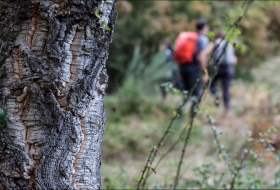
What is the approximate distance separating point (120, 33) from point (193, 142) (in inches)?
222

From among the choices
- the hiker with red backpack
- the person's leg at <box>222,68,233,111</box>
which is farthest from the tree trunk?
the person's leg at <box>222,68,233,111</box>

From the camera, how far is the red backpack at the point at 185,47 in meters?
6.92

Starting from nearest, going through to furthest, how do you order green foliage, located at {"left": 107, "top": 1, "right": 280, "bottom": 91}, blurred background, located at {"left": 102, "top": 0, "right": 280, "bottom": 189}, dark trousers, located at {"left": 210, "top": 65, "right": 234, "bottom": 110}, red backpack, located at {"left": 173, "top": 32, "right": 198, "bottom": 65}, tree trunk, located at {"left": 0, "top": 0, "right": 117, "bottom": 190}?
tree trunk, located at {"left": 0, "top": 0, "right": 117, "bottom": 190} < blurred background, located at {"left": 102, "top": 0, "right": 280, "bottom": 189} < red backpack, located at {"left": 173, "top": 32, "right": 198, "bottom": 65} < dark trousers, located at {"left": 210, "top": 65, "right": 234, "bottom": 110} < green foliage, located at {"left": 107, "top": 1, "right": 280, "bottom": 91}

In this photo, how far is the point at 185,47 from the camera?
7.02 m

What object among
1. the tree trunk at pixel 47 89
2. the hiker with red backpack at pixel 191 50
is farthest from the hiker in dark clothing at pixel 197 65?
the tree trunk at pixel 47 89

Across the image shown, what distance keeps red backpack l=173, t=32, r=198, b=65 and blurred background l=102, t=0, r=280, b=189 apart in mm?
402

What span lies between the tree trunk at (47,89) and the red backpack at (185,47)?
215 inches

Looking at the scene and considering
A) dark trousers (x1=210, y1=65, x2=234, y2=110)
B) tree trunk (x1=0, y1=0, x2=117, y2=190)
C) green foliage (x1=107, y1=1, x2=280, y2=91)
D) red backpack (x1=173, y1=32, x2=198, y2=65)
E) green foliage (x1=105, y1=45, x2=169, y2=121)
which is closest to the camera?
tree trunk (x1=0, y1=0, x2=117, y2=190)

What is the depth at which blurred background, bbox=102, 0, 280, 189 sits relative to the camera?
476 cm

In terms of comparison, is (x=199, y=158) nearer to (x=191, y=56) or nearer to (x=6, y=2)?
(x=191, y=56)

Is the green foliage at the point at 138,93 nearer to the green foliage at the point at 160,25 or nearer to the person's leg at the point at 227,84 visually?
the green foliage at the point at 160,25

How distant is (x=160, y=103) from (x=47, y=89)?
668 cm

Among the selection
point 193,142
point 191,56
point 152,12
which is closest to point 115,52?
point 152,12

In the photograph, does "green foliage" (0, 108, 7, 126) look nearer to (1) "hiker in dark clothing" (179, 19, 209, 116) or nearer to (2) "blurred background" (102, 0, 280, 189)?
(2) "blurred background" (102, 0, 280, 189)
